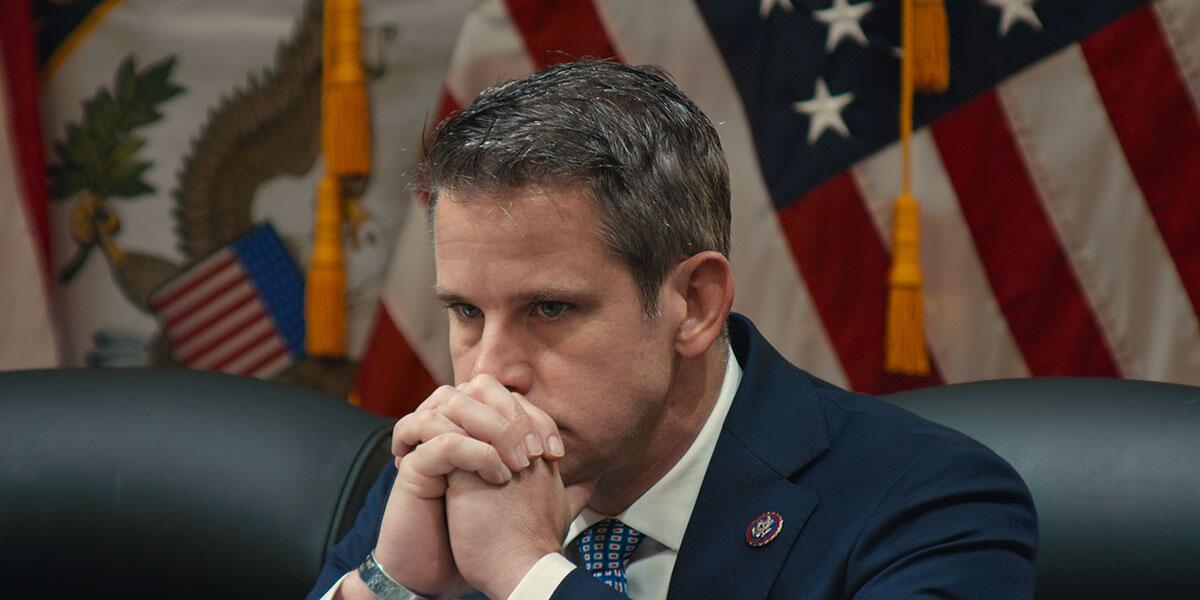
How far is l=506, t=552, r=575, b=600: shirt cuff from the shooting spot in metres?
1.68

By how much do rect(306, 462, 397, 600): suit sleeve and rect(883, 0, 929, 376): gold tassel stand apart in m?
1.16

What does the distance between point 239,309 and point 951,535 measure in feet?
7.43

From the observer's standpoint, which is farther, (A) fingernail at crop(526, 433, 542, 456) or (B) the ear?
(B) the ear

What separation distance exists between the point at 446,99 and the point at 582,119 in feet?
4.67

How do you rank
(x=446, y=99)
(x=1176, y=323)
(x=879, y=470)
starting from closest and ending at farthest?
1. (x=879, y=470)
2. (x=1176, y=323)
3. (x=446, y=99)

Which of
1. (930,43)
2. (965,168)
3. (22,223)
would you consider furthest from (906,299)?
(22,223)

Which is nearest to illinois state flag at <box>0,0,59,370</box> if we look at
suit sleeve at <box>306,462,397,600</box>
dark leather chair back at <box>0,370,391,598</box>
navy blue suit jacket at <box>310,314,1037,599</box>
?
dark leather chair back at <box>0,370,391,598</box>

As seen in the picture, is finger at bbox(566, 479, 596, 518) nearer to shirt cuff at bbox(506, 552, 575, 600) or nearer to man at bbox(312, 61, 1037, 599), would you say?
man at bbox(312, 61, 1037, 599)

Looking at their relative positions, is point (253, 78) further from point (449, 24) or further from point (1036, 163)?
point (1036, 163)

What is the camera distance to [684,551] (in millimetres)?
1932

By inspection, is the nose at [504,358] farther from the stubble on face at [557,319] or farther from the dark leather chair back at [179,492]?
the dark leather chair back at [179,492]

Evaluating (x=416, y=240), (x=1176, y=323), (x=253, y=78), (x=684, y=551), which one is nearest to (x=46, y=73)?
(x=253, y=78)

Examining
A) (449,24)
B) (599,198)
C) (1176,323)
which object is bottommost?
(1176,323)

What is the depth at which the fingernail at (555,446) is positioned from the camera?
1757 mm
